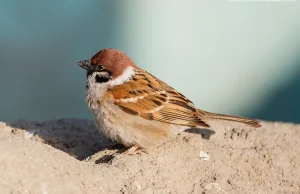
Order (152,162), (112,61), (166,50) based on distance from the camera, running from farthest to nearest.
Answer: (166,50) < (112,61) < (152,162)

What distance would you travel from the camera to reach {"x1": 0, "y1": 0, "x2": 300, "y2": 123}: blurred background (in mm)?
9609

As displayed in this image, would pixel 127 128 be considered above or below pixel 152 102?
below

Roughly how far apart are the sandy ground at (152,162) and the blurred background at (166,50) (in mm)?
Result: 2867

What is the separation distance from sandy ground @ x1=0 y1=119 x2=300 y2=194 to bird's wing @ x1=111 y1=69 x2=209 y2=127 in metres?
0.18

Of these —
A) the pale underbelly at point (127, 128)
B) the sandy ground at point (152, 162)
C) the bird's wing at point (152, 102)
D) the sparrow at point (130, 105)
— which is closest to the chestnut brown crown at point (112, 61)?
the sparrow at point (130, 105)

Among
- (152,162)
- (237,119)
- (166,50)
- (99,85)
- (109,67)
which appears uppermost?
(166,50)

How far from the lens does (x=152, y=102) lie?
584 centimetres

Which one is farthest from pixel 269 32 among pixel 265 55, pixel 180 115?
pixel 180 115

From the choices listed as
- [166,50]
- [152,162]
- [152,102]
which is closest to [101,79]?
[152,102]

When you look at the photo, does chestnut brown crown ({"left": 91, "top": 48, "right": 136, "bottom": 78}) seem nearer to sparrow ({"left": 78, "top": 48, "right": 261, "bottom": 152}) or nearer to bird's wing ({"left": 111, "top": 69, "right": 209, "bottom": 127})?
sparrow ({"left": 78, "top": 48, "right": 261, "bottom": 152})

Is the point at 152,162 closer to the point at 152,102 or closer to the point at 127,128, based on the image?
the point at 127,128

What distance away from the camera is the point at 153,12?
10.5 m

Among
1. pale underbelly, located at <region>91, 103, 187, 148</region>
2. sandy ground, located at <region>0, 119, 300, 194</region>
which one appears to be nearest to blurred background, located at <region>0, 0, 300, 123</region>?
sandy ground, located at <region>0, 119, 300, 194</region>

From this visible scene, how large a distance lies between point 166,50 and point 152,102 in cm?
432
